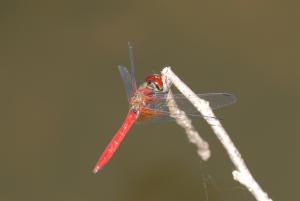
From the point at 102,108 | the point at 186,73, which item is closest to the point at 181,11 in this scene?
the point at 186,73

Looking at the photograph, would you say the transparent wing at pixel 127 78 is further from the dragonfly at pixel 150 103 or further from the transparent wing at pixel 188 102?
the transparent wing at pixel 188 102

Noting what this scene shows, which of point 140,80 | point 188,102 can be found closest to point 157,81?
point 188,102

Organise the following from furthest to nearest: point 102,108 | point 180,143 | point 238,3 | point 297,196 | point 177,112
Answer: point 238,3 < point 102,108 < point 180,143 < point 297,196 < point 177,112

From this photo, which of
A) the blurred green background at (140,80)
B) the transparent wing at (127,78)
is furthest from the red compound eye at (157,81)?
the blurred green background at (140,80)

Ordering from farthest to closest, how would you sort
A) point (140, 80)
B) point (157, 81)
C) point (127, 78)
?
point (140, 80) → point (127, 78) → point (157, 81)

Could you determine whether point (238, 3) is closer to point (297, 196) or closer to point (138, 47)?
point (138, 47)

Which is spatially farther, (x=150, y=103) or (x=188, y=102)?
(x=150, y=103)

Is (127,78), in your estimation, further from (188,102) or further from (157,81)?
(188,102)
